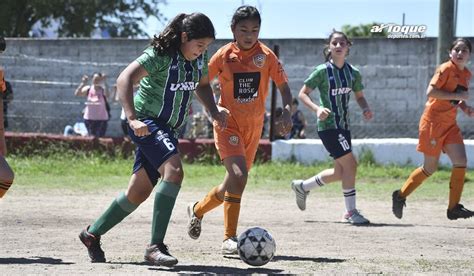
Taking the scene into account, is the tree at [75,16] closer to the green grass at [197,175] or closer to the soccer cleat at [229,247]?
the green grass at [197,175]

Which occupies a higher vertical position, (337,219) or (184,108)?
(184,108)

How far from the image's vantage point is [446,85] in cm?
997

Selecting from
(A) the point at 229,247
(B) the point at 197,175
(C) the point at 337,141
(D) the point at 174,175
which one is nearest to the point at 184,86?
(D) the point at 174,175

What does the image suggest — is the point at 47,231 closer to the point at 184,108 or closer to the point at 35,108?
the point at 184,108

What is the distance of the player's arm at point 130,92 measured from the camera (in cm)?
659

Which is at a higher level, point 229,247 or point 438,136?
point 438,136

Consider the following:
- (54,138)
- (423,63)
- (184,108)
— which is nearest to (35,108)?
(54,138)

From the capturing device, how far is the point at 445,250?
7848 millimetres

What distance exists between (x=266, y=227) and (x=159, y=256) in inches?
115

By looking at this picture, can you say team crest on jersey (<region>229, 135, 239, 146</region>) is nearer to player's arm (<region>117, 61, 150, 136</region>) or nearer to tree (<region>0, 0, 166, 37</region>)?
player's arm (<region>117, 61, 150, 136</region>)

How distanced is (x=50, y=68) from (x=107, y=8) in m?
10.7

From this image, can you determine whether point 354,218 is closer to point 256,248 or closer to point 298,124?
point 256,248

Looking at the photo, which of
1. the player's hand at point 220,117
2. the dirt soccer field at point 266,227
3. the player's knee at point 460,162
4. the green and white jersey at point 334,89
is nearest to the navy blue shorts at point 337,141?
the green and white jersey at point 334,89

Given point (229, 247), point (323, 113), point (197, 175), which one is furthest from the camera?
point (197, 175)
